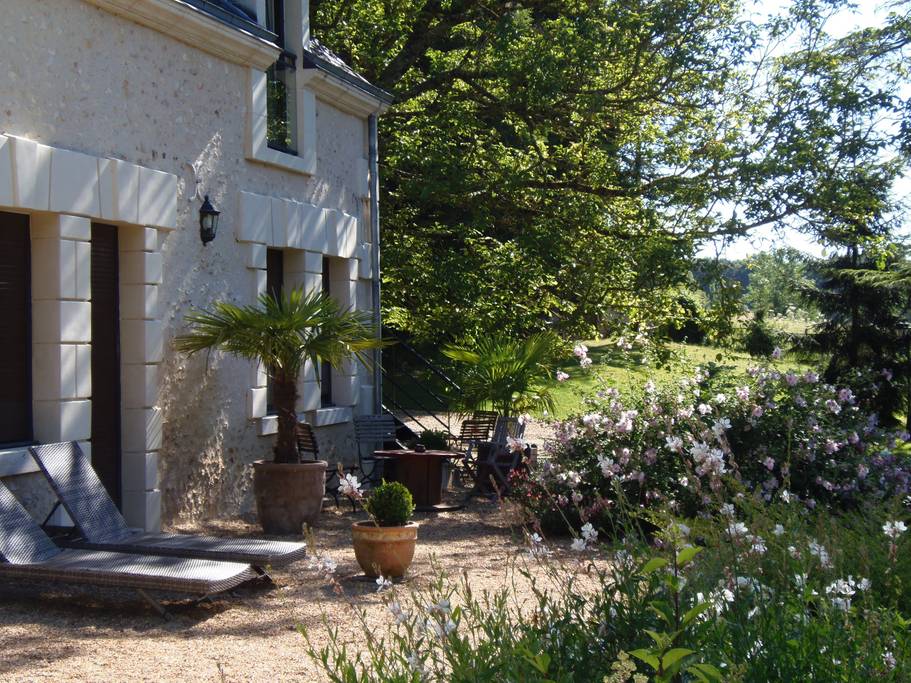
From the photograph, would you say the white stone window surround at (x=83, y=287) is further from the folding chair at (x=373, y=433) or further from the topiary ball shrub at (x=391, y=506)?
the folding chair at (x=373, y=433)

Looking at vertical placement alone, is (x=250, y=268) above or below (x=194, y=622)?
above

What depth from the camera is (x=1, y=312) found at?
23.6ft

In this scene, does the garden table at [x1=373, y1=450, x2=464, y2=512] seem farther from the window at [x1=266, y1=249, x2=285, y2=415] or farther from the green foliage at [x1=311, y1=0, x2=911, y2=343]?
the green foliage at [x1=311, y1=0, x2=911, y2=343]

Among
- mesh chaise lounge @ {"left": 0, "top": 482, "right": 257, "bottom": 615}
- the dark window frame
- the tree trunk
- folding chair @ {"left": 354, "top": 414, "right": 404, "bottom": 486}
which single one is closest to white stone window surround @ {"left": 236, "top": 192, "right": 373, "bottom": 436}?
folding chair @ {"left": 354, "top": 414, "right": 404, "bottom": 486}

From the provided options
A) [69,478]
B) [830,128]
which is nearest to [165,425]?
[69,478]

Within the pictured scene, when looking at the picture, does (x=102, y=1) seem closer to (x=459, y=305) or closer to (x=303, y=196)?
(x=303, y=196)

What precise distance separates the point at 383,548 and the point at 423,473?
380cm

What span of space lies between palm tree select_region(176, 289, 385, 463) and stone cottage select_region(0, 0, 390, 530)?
0.46m

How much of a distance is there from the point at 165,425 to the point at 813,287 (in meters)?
13.3

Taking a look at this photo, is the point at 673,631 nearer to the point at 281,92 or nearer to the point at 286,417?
the point at 286,417

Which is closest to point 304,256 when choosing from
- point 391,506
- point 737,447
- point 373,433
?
point 373,433

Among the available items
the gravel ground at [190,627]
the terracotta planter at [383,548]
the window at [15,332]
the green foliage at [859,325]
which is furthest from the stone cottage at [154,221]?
the green foliage at [859,325]

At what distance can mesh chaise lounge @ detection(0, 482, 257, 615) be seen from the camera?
5824mm

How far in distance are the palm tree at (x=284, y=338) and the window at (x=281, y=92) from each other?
2.57 metres
